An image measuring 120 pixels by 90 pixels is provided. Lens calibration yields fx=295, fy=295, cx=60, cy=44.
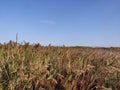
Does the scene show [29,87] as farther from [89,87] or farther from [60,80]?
[89,87]

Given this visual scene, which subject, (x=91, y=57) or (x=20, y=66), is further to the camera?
(x=91, y=57)

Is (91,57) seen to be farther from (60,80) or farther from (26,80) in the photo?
(26,80)

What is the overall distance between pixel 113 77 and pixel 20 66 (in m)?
2.16

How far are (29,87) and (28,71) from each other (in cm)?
40

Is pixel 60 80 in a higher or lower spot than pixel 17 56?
lower

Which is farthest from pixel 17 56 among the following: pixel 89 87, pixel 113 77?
pixel 113 77

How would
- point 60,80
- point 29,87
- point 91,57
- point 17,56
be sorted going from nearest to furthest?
point 29,87
point 60,80
point 17,56
point 91,57

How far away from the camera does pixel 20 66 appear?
5328 millimetres

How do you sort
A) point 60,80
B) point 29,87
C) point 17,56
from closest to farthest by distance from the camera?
point 29,87
point 60,80
point 17,56

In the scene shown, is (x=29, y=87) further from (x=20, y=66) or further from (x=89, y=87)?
(x=89, y=87)

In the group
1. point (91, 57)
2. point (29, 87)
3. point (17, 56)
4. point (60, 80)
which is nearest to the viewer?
point (29, 87)

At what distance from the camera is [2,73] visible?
5406 millimetres

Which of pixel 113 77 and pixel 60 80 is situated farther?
pixel 113 77

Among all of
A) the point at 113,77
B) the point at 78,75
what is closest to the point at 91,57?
the point at 113,77
